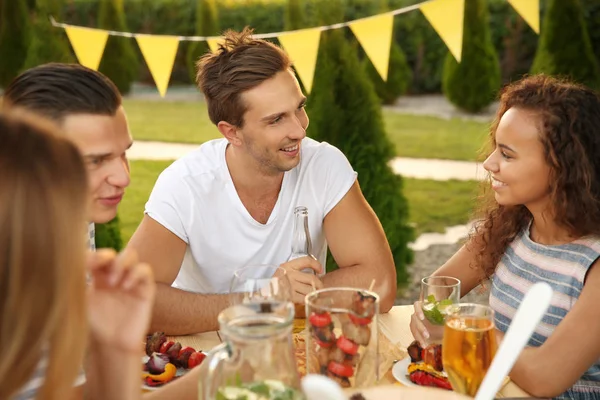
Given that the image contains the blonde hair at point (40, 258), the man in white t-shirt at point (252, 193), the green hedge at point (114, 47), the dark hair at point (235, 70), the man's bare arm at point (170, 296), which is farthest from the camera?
the green hedge at point (114, 47)

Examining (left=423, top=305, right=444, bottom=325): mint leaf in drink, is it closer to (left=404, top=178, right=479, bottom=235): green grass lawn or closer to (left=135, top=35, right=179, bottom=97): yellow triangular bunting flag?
(left=135, top=35, right=179, bottom=97): yellow triangular bunting flag

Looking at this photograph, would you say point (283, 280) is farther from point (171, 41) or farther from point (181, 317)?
Answer: point (171, 41)

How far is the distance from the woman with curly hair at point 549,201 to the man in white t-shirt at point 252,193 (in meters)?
0.42

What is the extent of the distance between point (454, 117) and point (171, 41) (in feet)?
19.7

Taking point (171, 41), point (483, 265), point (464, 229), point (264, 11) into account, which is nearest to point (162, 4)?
point (264, 11)

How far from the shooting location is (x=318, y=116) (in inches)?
171

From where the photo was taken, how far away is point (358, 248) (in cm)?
257

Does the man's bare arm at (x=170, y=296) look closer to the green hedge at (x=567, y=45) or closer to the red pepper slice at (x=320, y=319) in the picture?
the red pepper slice at (x=320, y=319)

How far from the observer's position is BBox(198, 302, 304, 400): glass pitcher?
1229 mm

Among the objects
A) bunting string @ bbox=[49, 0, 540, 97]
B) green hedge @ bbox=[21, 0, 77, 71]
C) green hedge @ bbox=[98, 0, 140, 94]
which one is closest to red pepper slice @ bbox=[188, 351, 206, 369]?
bunting string @ bbox=[49, 0, 540, 97]

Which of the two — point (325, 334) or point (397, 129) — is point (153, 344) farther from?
point (397, 129)

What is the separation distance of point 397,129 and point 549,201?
6890 millimetres

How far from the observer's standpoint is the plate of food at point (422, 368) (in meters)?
1.71

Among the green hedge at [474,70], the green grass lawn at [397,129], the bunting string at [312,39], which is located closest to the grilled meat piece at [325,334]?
the bunting string at [312,39]
